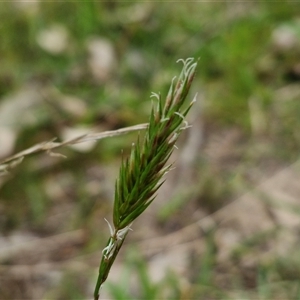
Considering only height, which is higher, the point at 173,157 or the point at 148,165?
the point at 148,165

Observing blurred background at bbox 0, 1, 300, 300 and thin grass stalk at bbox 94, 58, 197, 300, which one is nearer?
thin grass stalk at bbox 94, 58, 197, 300

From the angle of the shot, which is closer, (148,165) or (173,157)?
(148,165)

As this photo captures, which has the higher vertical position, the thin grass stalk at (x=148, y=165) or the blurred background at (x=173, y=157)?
the thin grass stalk at (x=148, y=165)

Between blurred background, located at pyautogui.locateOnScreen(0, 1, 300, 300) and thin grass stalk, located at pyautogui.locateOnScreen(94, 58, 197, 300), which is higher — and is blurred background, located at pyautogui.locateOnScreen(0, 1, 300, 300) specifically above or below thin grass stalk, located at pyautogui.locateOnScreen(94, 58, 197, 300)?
below

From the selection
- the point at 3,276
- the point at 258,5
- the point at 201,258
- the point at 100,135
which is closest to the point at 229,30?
the point at 258,5

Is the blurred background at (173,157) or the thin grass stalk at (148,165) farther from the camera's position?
the blurred background at (173,157)
